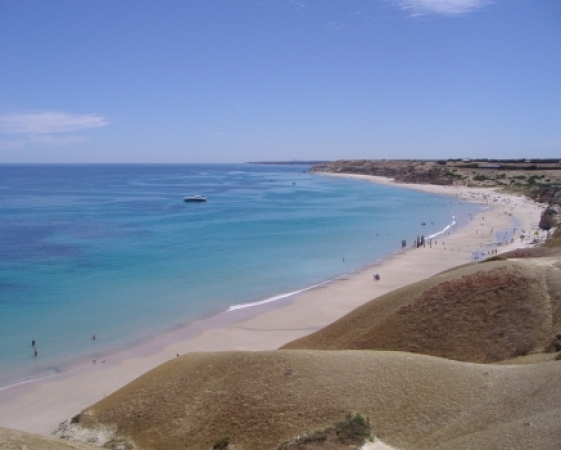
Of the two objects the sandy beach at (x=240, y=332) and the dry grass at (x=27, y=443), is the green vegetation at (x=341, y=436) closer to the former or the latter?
the dry grass at (x=27, y=443)

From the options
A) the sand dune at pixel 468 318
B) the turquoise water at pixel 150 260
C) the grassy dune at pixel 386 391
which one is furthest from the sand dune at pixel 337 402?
the turquoise water at pixel 150 260

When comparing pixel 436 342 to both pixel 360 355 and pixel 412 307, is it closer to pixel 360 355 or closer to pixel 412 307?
pixel 412 307

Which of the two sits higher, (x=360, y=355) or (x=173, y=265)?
(x=360, y=355)

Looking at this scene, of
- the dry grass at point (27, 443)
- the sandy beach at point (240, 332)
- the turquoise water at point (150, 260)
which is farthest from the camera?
the turquoise water at point (150, 260)

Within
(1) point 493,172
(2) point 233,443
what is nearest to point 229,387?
(2) point 233,443

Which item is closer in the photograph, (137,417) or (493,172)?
(137,417)

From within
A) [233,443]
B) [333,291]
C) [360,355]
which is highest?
[360,355]
